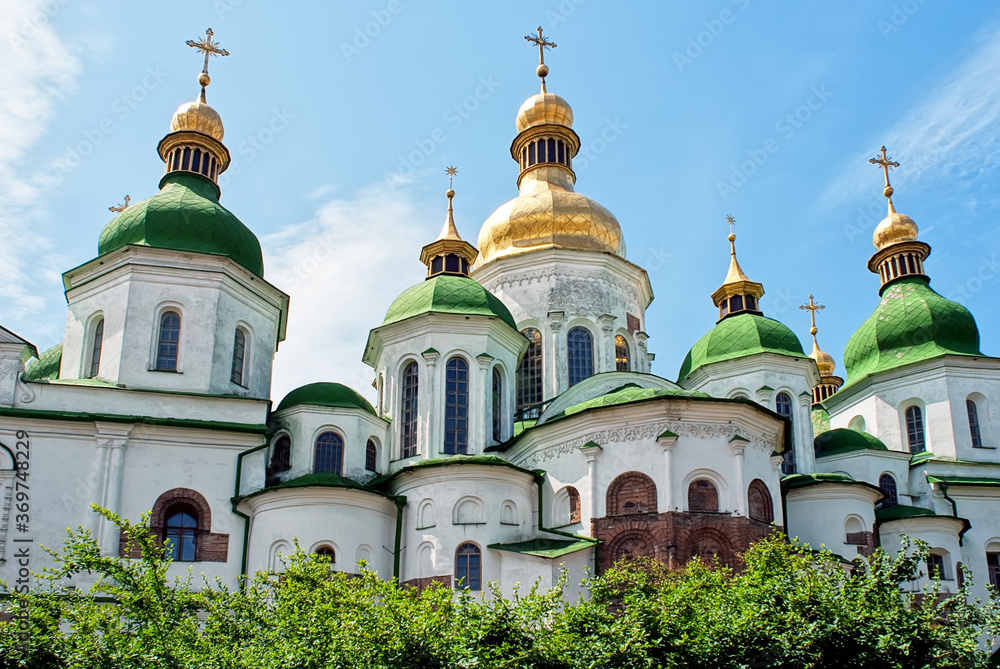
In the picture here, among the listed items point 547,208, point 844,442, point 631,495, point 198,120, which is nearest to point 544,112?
point 547,208

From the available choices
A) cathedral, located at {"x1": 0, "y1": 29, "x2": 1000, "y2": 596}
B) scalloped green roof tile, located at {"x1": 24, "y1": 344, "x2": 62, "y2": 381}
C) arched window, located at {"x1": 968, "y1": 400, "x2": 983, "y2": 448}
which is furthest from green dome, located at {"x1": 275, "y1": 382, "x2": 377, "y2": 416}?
arched window, located at {"x1": 968, "y1": 400, "x2": 983, "y2": 448}

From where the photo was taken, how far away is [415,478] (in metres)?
25.5

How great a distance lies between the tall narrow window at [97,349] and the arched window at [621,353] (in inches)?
624

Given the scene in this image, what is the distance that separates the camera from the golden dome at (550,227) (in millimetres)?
35375

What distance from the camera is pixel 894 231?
38594 mm

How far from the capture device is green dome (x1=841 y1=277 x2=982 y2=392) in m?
35.0

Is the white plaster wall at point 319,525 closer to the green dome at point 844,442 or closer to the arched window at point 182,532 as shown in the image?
the arched window at point 182,532

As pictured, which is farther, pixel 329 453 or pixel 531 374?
pixel 531 374

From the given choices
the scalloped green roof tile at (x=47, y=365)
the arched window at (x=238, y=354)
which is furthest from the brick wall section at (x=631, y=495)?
the scalloped green roof tile at (x=47, y=365)

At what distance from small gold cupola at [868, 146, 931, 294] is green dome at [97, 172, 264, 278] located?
74.5 ft

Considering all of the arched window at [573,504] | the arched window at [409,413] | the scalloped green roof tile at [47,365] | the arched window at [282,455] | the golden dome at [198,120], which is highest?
the golden dome at [198,120]

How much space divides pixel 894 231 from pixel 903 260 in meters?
1.28

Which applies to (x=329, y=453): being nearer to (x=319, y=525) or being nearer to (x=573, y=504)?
(x=319, y=525)

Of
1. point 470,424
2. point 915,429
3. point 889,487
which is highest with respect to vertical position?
point 915,429
